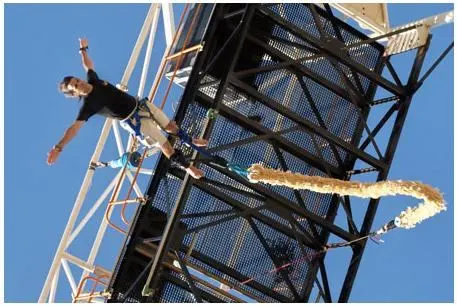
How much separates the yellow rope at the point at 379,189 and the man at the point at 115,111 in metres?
0.94

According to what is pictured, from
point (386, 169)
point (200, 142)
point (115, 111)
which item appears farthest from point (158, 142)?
point (386, 169)

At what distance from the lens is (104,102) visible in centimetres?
1111

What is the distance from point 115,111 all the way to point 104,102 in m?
0.20

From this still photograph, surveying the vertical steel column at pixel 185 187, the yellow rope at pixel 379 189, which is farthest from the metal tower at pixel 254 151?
the yellow rope at pixel 379 189

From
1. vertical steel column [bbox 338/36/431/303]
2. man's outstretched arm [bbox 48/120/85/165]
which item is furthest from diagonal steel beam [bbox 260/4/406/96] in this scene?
man's outstretched arm [bbox 48/120/85/165]

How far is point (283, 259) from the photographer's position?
14.0 metres

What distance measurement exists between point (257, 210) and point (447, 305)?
2.90 m

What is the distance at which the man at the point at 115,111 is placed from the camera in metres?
10.8

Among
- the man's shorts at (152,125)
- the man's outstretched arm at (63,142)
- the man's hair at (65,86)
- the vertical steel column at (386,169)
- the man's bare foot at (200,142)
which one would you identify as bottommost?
the man's outstretched arm at (63,142)

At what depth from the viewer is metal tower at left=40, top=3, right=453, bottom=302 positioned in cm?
1313

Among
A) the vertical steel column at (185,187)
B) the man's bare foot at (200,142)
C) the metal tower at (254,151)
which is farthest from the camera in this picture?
the metal tower at (254,151)

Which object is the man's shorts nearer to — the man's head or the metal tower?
the man's head

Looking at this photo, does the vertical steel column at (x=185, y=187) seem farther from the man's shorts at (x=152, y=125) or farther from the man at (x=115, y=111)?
the man's shorts at (x=152, y=125)

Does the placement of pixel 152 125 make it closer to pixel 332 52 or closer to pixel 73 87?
pixel 73 87
